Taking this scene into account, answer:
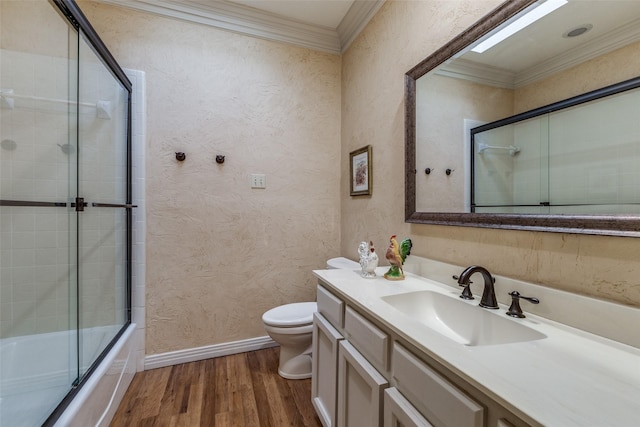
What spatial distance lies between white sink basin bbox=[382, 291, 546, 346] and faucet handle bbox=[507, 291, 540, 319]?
0.03 meters

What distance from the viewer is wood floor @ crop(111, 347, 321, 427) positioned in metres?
1.49

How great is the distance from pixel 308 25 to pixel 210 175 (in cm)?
148

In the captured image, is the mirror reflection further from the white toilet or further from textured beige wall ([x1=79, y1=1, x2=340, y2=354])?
textured beige wall ([x1=79, y1=1, x2=340, y2=354])

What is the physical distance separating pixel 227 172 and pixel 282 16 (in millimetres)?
1324

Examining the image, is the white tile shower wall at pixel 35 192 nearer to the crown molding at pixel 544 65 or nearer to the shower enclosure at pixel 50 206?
the shower enclosure at pixel 50 206

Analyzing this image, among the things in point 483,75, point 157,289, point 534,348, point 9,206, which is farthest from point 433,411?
point 157,289

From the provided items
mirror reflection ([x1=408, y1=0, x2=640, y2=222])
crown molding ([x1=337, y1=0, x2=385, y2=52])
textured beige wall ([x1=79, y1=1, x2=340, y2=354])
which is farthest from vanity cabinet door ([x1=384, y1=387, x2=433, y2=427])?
crown molding ([x1=337, y1=0, x2=385, y2=52])

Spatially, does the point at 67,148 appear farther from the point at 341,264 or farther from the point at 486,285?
the point at 486,285

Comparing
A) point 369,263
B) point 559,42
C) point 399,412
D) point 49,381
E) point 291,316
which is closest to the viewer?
point 399,412

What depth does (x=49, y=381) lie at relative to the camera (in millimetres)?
1209

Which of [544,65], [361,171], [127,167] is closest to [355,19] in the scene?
[361,171]

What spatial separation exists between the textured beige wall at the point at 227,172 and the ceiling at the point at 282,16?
70mm

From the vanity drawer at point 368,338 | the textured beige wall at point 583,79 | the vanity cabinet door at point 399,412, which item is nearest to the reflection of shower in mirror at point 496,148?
the textured beige wall at point 583,79

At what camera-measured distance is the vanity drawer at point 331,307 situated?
3.98ft
